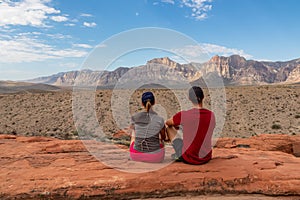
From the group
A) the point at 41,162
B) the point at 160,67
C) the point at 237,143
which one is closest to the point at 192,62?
the point at 160,67

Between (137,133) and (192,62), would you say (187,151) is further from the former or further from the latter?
(192,62)

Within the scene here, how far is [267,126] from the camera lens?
1476 inches

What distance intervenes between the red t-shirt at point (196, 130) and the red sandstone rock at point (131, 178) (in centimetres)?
46

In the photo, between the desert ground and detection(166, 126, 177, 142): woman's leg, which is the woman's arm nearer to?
detection(166, 126, 177, 142): woman's leg

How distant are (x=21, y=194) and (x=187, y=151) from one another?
4529 mm

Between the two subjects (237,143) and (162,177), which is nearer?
(162,177)

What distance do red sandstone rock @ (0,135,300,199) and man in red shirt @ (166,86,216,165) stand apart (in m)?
0.39

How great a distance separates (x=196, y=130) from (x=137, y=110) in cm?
3105

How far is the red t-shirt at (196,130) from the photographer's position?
7125 millimetres

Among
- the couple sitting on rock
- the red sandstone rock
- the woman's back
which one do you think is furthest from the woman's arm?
the red sandstone rock

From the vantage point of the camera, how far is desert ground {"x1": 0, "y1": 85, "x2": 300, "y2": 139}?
119 feet

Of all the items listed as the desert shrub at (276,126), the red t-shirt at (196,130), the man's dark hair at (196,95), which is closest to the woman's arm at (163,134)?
the red t-shirt at (196,130)

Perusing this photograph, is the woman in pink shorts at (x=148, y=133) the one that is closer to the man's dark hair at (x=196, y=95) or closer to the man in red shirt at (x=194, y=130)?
the man in red shirt at (x=194, y=130)

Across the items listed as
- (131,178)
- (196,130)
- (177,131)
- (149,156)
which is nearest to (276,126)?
(177,131)
